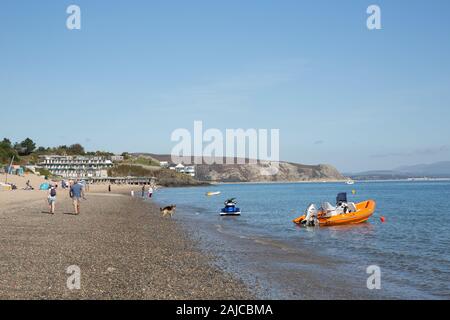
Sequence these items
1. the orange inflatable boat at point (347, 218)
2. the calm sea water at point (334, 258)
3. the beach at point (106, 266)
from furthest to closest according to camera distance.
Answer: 1. the orange inflatable boat at point (347, 218)
2. the calm sea water at point (334, 258)
3. the beach at point (106, 266)

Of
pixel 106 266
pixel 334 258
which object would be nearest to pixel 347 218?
pixel 334 258

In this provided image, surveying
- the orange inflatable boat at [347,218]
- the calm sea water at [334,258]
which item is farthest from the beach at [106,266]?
the orange inflatable boat at [347,218]

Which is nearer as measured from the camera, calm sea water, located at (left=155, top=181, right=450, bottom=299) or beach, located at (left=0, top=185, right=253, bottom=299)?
beach, located at (left=0, top=185, right=253, bottom=299)

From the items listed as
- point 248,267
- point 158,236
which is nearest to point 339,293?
point 248,267

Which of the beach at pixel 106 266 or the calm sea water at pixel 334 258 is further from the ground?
the beach at pixel 106 266

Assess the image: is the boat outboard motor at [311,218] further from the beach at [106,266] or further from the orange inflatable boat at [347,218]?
the beach at [106,266]

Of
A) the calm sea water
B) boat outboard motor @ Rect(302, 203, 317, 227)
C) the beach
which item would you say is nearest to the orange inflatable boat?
boat outboard motor @ Rect(302, 203, 317, 227)

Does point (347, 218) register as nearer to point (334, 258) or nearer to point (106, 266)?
point (334, 258)

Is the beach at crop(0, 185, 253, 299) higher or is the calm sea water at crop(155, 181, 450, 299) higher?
the beach at crop(0, 185, 253, 299)

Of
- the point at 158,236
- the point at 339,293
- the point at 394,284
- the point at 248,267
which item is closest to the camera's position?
the point at 339,293

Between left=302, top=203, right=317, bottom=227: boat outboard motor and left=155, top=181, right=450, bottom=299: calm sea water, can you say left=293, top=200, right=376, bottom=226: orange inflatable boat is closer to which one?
left=302, top=203, right=317, bottom=227: boat outboard motor
